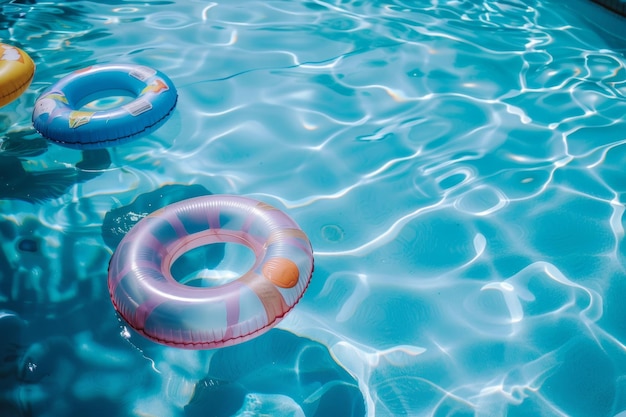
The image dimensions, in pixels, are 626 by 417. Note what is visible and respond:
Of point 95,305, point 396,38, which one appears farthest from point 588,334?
point 396,38

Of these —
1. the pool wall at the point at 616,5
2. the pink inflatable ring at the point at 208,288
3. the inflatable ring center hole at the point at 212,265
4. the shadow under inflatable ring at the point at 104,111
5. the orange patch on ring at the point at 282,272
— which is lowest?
the inflatable ring center hole at the point at 212,265

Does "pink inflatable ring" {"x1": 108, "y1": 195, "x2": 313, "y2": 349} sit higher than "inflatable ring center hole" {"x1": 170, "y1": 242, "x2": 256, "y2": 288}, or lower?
higher

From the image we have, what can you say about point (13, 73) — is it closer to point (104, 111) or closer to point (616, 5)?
point (104, 111)

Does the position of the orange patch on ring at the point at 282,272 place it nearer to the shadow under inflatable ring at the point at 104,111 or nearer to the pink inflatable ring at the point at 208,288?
the pink inflatable ring at the point at 208,288

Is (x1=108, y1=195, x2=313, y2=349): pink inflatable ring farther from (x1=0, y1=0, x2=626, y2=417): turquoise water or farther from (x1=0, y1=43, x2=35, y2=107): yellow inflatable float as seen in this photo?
(x1=0, y1=43, x2=35, y2=107): yellow inflatable float

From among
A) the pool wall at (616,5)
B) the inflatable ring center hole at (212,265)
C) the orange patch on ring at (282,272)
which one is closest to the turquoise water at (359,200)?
the pool wall at (616,5)

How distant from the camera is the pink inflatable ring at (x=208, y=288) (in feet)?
7.40

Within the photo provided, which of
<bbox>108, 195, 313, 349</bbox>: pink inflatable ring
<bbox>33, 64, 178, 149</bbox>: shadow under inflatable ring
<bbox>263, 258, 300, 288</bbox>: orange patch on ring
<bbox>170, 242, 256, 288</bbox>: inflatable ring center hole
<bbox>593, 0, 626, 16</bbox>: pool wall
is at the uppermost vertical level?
<bbox>593, 0, 626, 16</bbox>: pool wall

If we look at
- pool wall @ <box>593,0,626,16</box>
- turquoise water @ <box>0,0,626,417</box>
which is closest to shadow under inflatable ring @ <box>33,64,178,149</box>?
turquoise water @ <box>0,0,626,417</box>

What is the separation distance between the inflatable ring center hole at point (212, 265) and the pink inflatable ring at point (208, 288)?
0.37 meters

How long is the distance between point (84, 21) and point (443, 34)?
12.4ft

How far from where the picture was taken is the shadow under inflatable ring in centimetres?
322

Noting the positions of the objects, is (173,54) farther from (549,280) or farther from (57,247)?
(549,280)

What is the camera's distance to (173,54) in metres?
5.23
